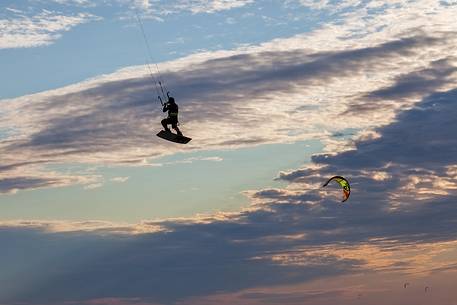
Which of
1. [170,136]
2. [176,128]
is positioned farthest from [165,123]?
[170,136]

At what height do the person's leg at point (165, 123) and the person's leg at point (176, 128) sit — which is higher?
the person's leg at point (165, 123)

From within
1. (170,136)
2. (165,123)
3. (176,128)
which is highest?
(165,123)

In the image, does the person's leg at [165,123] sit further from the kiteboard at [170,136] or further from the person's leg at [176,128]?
the person's leg at [176,128]

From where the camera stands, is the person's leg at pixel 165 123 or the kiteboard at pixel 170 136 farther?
the kiteboard at pixel 170 136

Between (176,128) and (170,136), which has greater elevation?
(176,128)

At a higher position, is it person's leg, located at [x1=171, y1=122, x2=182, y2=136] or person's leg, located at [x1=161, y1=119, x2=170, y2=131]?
person's leg, located at [x1=161, y1=119, x2=170, y2=131]

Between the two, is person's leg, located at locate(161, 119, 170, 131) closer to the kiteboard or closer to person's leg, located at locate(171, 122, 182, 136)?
the kiteboard

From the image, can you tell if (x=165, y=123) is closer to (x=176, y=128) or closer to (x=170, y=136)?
(x=176, y=128)

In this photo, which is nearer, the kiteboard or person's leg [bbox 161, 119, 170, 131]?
person's leg [bbox 161, 119, 170, 131]

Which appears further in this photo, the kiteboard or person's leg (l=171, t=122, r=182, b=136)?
the kiteboard

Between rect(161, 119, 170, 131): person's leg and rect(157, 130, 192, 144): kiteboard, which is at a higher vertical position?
rect(161, 119, 170, 131): person's leg

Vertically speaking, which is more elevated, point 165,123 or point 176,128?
point 165,123

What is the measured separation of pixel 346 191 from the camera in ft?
327

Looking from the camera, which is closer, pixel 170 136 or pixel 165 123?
pixel 165 123
